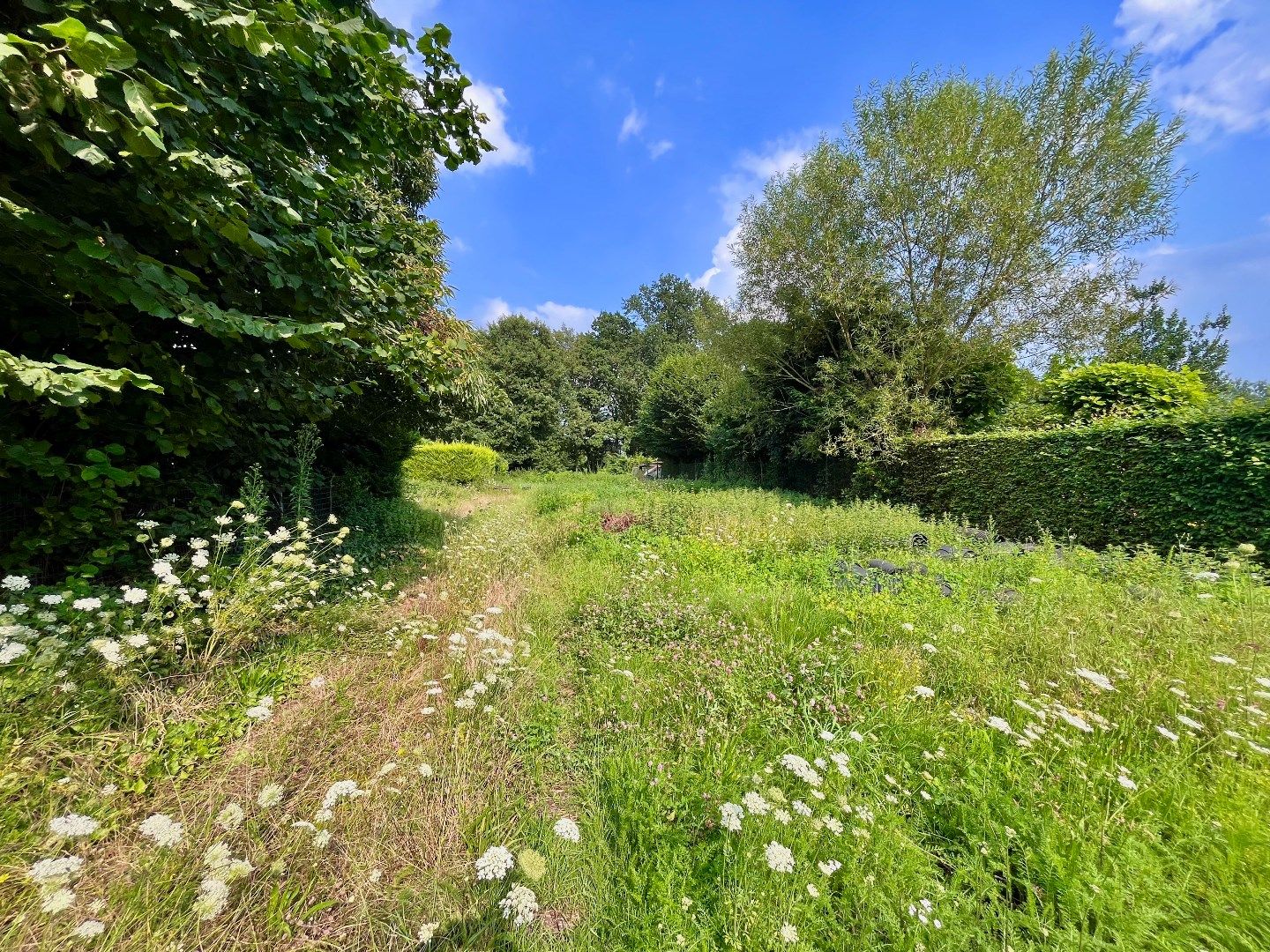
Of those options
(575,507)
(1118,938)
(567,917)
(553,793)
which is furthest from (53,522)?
(575,507)

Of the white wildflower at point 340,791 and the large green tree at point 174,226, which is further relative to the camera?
the large green tree at point 174,226

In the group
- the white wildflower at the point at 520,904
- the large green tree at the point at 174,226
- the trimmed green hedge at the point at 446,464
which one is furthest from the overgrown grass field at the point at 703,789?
the trimmed green hedge at the point at 446,464

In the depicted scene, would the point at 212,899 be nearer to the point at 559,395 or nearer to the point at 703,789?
the point at 703,789

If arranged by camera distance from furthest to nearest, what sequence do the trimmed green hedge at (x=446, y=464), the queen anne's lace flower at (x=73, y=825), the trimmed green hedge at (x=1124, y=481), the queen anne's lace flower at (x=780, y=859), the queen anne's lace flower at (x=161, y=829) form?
the trimmed green hedge at (x=446, y=464)
the trimmed green hedge at (x=1124, y=481)
the queen anne's lace flower at (x=780, y=859)
the queen anne's lace flower at (x=161, y=829)
the queen anne's lace flower at (x=73, y=825)

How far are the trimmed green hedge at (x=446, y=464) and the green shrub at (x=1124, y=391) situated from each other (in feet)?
62.6

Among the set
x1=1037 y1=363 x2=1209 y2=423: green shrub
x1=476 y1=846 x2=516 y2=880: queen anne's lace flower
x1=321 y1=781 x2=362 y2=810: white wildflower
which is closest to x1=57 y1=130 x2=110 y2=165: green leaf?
x1=321 y1=781 x2=362 y2=810: white wildflower

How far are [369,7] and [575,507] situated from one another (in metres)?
8.27

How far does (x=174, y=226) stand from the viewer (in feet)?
7.66

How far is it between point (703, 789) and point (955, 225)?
1233 centimetres

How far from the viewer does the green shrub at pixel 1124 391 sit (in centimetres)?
809

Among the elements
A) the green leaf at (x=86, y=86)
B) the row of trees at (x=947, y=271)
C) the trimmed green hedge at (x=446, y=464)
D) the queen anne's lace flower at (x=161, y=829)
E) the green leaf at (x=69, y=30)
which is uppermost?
the row of trees at (x=947, y=271)

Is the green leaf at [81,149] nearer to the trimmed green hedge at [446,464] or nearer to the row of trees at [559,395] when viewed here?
the trimmed green hedge at [446,464]

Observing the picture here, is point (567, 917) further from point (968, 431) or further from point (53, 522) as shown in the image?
point (968, 431)

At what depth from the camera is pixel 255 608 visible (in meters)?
2.56
